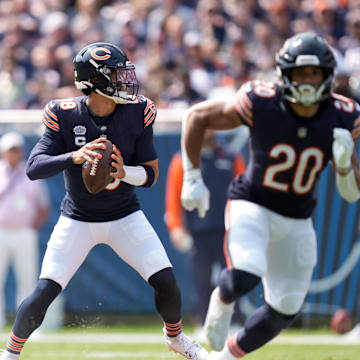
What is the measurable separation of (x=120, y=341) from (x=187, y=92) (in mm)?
2743

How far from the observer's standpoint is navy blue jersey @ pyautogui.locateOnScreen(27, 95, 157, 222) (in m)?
5.25

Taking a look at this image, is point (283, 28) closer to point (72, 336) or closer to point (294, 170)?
point (72, 336)

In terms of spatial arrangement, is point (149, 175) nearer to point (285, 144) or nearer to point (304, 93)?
point (285, 144)

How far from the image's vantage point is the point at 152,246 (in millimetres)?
5258

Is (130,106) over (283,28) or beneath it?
over

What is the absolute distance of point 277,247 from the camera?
5367 millimetres

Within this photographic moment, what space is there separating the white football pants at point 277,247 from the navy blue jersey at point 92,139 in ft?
2.01

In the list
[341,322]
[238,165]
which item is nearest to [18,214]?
[238,165]

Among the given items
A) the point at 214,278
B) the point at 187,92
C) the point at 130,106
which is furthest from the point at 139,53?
the point at 130,106

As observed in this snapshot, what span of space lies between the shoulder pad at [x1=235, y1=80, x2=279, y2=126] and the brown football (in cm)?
79

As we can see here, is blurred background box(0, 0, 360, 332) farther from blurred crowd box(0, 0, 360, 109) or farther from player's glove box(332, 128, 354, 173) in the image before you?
player's glove box(332, 128, 354, 173)

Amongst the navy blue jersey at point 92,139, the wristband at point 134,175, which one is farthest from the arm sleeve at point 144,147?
the wristband at point 134,175

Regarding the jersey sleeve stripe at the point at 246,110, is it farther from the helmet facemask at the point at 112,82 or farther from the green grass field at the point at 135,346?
the green grass field at the point at 135,346

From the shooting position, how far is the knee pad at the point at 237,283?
510 centimetres
